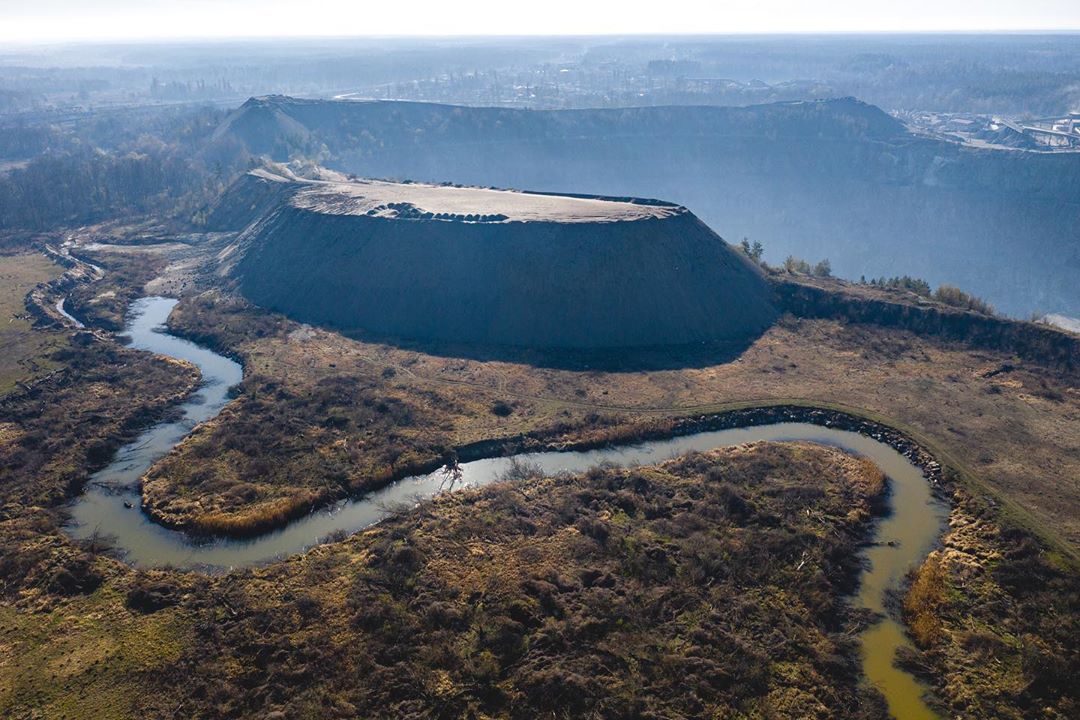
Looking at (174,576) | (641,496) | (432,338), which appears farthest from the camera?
(432,338)

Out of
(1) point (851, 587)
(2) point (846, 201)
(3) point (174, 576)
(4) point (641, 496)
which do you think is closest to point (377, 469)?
(3) point (174, 576)

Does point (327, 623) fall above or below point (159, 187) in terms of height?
below

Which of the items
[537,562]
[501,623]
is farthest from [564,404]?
[501,623]

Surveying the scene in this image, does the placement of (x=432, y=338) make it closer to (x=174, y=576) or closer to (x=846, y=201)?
(x=174, y=576)

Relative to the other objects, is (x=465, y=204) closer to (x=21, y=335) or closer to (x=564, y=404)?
(x=564, y=404)

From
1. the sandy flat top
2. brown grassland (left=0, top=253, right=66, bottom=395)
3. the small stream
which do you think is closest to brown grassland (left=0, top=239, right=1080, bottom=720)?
brown grassland (left=0, top=253, right=66, bottom=395)

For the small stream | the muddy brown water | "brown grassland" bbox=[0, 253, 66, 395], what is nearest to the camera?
the muddy brown water

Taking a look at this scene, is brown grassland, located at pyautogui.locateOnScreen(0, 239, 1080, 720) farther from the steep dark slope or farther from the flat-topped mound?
Answer: the steep dark slope
